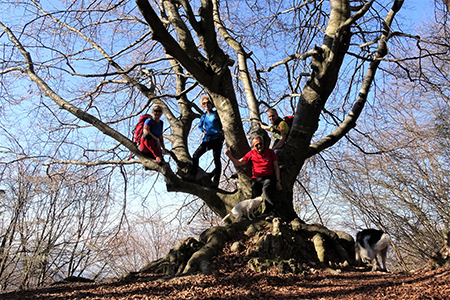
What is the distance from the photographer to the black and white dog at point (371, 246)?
5.07 m

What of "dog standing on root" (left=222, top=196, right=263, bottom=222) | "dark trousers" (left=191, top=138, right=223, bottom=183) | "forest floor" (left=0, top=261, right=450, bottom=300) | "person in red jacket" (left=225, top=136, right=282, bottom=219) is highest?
"dark trousers" (left=191, top=138, right=223, bottom=183)

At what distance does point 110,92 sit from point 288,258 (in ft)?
17.8

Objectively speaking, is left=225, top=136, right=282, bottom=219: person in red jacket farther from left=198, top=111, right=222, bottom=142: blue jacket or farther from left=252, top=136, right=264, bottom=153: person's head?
left=198, top=111, right=222, bottom=142: blue jacket

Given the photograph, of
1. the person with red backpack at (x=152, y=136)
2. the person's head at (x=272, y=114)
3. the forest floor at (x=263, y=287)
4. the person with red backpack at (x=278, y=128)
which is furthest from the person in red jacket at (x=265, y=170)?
the forest floor at (x=263, y=287)

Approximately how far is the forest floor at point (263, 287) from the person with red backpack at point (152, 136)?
2.24 m

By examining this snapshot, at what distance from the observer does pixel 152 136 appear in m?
5.87

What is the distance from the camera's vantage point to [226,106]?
18.8 ft

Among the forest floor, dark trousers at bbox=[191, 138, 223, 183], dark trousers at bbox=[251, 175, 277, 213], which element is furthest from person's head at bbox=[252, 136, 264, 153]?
the forest floor

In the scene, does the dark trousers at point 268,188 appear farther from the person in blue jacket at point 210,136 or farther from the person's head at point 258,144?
the person in blue jacket at point 210,136

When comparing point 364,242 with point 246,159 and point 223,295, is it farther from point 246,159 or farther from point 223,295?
point 223,295

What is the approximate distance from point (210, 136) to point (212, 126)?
8.4 inches

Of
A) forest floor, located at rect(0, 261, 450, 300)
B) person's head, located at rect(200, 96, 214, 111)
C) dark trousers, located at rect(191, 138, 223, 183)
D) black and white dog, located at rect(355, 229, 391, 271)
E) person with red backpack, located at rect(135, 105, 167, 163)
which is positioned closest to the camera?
forest floor, located at rect(0, 261, 450, 300)

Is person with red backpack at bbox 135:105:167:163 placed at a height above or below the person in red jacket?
above

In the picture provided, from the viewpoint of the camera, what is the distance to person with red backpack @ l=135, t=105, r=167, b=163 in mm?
5878
